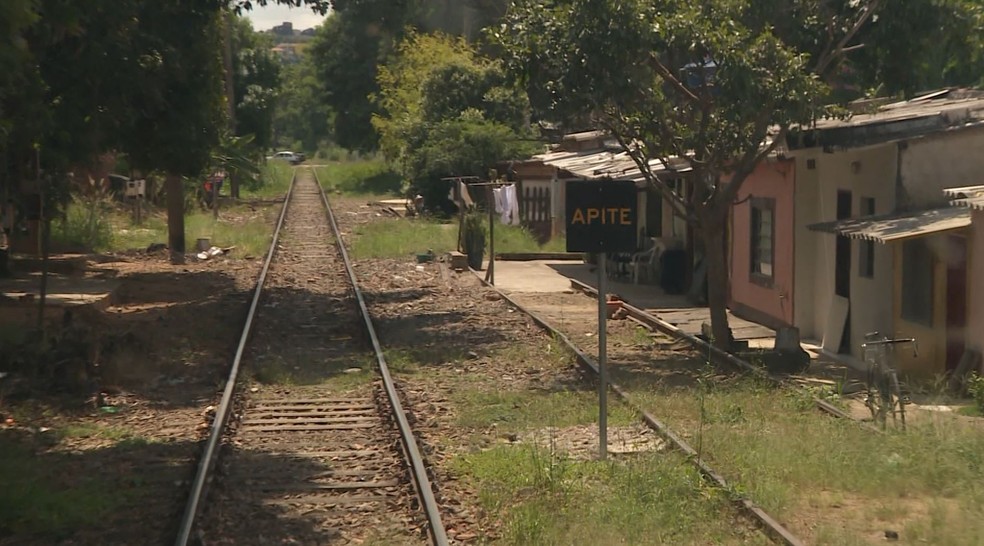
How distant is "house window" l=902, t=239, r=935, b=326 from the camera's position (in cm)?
1466

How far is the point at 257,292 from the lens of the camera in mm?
22688

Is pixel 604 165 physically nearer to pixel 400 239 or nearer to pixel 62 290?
pixel 400 239

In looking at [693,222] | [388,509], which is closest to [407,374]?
[693,222]

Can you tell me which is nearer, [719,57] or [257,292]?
[719,57]

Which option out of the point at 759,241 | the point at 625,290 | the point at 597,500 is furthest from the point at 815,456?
the point at 625,290

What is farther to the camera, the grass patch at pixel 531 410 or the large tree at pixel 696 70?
the large tree at pixel 696 70

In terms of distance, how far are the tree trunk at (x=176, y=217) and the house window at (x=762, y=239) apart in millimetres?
13610

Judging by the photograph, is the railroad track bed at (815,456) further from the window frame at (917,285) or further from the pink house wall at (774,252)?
the pink house wall at (774,252)

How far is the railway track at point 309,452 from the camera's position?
887 centimetres

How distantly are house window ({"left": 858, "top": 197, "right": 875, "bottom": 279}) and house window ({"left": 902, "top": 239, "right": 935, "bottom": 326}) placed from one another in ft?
3.28

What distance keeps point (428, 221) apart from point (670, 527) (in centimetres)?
3446

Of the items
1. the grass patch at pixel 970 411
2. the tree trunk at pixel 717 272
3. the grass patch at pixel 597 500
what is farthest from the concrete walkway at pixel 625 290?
the grass patch at pixel 597 500

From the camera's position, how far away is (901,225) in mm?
14203

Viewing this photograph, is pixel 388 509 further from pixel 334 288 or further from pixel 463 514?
pixel 334 288
